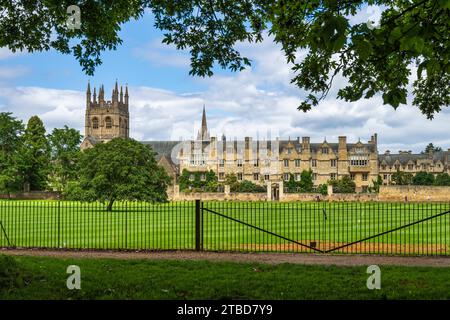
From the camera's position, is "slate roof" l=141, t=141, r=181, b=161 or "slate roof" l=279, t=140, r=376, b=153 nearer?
"slate roof" l=279, t=140, r=376, b=153

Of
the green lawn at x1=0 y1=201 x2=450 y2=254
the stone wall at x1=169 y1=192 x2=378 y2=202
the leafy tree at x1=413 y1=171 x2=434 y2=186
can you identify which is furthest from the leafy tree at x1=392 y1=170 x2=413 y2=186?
the green lawn at x1=0 y1=201 x2=450 y2=254

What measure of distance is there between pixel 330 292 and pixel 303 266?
8.88 ft

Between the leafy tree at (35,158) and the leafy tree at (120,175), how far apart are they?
3648 cm

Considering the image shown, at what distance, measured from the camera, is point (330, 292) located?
8.70 meters

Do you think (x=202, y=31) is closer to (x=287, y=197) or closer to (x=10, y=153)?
(x=287, y=197)

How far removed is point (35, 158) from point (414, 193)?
5566 centimetres

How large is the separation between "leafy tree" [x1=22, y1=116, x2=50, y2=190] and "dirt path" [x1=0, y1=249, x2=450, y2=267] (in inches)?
2623

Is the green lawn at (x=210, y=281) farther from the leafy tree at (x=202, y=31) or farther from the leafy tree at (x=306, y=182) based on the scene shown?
the leafy tree at (x=306, y=182)

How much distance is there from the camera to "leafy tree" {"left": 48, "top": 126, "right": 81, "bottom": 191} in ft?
257

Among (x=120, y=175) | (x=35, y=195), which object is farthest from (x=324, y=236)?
(x=35, y=195)

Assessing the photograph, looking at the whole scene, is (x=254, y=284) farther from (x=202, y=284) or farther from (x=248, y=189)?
(x=248, y=189)

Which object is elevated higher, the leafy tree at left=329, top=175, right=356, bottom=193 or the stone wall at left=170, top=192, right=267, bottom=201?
the leafy tree at left=329, top=175, right=356, bottom=193

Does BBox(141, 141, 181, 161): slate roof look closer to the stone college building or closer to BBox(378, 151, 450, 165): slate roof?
the stone college building

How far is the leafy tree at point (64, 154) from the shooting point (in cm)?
7831
